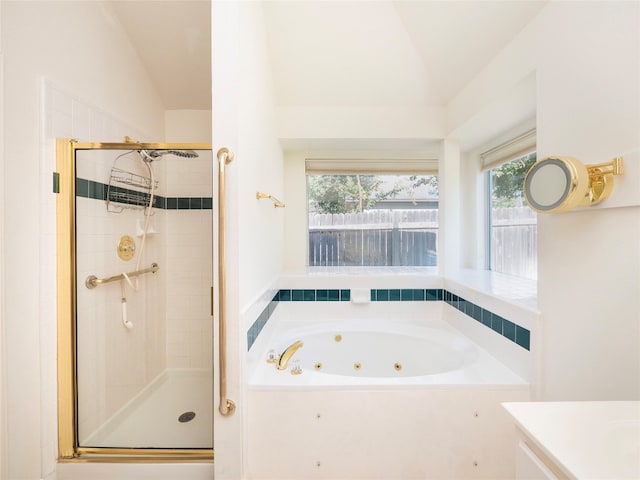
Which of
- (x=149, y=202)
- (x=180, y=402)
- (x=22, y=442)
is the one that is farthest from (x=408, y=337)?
(x=22, y=442)

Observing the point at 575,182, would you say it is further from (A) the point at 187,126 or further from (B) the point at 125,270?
(A) the point at 187,126

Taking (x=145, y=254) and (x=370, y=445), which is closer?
(x=370, y=445)

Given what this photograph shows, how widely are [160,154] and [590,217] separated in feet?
6.63

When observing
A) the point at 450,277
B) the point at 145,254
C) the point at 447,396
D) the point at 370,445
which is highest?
the point at 145,254

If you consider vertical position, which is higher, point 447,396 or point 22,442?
point 447,396

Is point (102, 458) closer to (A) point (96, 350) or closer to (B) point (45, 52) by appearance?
(A) point (96, 350)

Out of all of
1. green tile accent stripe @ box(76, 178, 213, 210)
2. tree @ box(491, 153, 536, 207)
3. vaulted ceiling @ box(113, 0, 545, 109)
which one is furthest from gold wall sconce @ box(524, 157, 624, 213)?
green tile accent stripe @ box(76, 178, 213, 210)

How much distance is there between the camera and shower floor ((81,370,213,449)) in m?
1.56

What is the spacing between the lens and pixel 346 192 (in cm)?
288

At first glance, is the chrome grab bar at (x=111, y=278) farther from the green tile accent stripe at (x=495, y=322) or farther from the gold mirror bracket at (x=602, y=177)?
the gold mirror bracket at (x=602, y=177)

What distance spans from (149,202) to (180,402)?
1.25 metres

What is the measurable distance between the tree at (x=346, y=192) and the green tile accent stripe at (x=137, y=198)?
116 cm

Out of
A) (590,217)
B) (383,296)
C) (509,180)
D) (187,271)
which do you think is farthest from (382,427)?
(509,180)

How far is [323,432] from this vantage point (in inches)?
55.4
